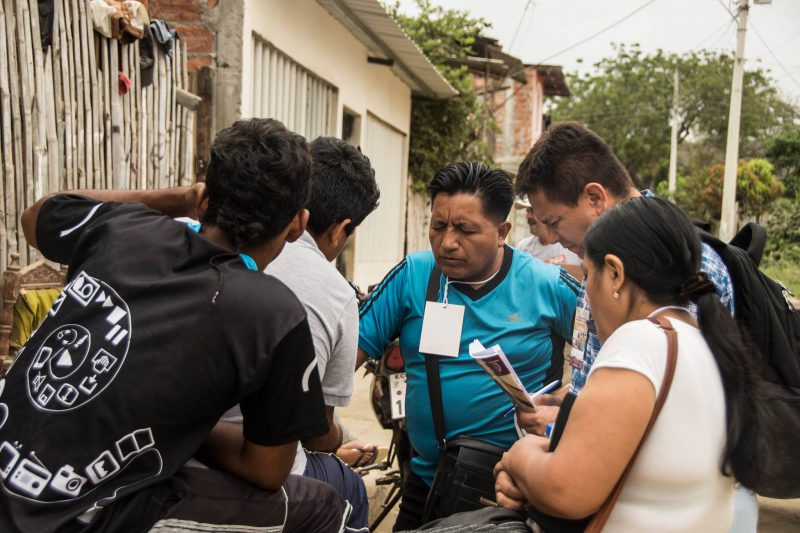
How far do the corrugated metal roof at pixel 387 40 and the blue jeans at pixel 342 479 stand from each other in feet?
20.0

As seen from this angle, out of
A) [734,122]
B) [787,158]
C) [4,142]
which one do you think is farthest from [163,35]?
[787,158]

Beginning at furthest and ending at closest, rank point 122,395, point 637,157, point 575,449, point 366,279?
point 637,157 → point 366,279 → point 575,449 → point 122,395

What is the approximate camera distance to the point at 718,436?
1.76 meters

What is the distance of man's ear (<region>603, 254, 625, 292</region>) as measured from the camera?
6.26 feet

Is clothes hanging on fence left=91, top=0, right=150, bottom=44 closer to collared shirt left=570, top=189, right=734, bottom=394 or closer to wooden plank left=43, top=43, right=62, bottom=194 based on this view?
wooden plank left=43, top=43, right=62, bottom=194

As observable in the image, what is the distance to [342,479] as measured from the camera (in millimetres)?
2395

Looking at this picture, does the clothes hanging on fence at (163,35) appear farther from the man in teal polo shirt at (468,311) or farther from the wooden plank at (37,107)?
the man in teal polo shirt at (468,311)

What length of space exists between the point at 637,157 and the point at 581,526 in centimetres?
4284

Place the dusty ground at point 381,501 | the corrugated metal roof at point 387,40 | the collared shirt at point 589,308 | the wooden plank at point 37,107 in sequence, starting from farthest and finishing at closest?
the corrugated metal roof at point 387,40 → the dusty ground at point 381,501 → the wooden plank at point 37,107 → the collared shirt at point 589,308

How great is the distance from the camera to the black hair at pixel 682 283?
1777 millimetres

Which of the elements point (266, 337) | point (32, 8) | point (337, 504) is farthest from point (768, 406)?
point (32, 8)

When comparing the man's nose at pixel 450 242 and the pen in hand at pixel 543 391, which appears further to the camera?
the man's nose at pixel 450 242

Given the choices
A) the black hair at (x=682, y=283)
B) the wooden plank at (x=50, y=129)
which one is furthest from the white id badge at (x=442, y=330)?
the wooden plank at (x=50, y=129)

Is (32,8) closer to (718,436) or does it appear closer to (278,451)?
(278,451)
